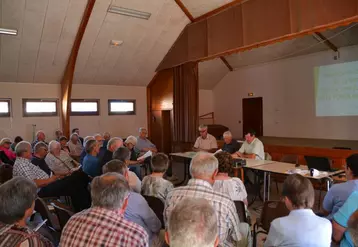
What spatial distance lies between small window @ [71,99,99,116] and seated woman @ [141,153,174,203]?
680cm

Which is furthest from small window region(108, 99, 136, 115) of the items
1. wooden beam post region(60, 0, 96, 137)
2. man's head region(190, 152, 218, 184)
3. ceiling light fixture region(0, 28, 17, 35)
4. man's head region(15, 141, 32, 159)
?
man's head region(190, 152, 218, 184)

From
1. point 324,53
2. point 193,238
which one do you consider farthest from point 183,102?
point 193,238

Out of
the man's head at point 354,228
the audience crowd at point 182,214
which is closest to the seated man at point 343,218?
the audience crowd at point 182,214

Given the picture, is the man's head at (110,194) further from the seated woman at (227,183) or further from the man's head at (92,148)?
the man's head at (92,148)

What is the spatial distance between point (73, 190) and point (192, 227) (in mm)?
2481

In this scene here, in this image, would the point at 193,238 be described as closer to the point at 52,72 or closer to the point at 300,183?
the point at 300,183

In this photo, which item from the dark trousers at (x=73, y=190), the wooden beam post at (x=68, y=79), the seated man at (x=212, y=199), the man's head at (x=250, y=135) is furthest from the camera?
the wooden beam post at (x=68, y=79)

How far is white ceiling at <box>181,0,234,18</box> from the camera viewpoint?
6.46 m

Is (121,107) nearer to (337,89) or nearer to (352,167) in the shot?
(337,89)

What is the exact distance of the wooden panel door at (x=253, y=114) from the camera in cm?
1075

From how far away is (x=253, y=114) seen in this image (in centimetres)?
1097

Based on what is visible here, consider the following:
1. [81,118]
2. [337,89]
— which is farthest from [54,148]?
[337,89]

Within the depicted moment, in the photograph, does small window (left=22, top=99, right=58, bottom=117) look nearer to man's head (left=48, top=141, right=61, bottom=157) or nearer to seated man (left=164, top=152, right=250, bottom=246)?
man's head (left=48, top=141, right=61, bottom=157)

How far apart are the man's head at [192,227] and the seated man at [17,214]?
30.9 inches
